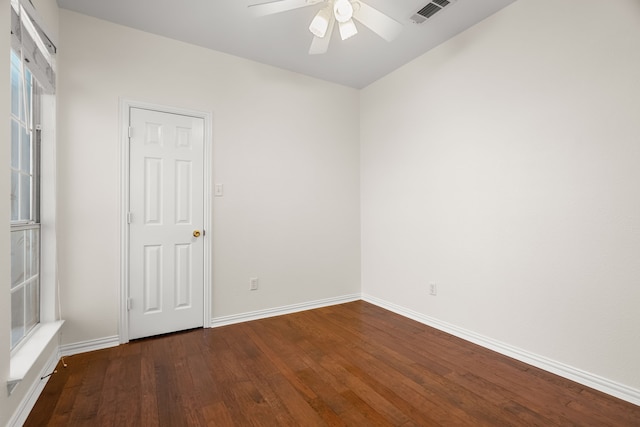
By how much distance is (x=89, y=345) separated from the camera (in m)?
2.46

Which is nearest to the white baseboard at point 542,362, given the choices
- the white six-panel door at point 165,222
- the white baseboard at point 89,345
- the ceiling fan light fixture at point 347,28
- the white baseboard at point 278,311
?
the white baseboard at point 278,311

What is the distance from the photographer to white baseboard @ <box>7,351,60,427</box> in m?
1.58

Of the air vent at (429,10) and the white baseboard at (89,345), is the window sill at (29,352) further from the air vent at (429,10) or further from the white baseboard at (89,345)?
the air vent at (429,10)

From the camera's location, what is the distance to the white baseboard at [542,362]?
1828 mm

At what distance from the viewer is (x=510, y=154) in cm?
240

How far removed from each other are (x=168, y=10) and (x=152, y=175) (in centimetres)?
136

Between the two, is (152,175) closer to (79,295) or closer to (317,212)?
(79,295)

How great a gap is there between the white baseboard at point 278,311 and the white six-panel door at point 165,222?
0.22 metres

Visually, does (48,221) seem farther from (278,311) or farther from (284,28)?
(284,28)

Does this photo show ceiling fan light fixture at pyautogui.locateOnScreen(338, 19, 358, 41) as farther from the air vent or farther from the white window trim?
the white window trim

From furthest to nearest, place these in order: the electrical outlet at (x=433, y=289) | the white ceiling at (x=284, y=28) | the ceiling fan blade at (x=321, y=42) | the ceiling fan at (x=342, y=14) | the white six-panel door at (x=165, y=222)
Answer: the electrical outlet at (x=433, y=289)
the white six-panel door at (x=165, y=222)
the white ceiling at (x=284, y=28)
the ceiling fan blade at (x=321, y=42)
the ceiling fan at (x=342, y=14)

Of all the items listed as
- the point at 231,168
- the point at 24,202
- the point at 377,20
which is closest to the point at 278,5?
the point at 377,20

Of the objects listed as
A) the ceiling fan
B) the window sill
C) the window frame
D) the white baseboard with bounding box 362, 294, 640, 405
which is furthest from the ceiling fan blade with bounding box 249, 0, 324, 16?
the white baseboard with bounding box 362, 294, 640, 405

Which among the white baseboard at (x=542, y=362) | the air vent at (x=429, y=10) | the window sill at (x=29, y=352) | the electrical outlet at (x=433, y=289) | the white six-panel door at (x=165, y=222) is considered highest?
the air vent at (x=429, y=10)
